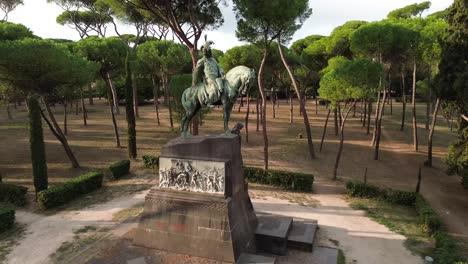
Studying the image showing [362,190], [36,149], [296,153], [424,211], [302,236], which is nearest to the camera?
[302,236]

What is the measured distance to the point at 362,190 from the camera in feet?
60.3

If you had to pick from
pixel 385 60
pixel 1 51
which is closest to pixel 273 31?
pixel 385 60

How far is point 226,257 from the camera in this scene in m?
10.3

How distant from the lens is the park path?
37.6 feet

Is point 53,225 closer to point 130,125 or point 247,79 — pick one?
point 247,79

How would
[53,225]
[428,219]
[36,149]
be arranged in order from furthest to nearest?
[36,149], [53,225], [428,219]

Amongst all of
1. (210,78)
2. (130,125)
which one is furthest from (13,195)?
(210,78)

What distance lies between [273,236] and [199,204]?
3143 millimetres

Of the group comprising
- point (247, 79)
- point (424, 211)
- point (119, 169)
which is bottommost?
point (424, 211)

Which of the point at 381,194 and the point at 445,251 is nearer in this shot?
the point at 445,251

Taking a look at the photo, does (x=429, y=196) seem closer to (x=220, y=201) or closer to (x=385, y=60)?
(x=385, y=60)

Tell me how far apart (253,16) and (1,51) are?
1565 cm

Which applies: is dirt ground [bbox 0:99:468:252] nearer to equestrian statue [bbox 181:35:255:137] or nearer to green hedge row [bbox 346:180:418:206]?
green hedge row [bbox 346:180:418:206]

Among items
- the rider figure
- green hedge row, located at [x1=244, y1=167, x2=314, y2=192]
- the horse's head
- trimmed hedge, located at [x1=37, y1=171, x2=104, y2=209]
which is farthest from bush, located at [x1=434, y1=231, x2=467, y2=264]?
trimmed hedge, located at [x1=37, y1=171, x2=104, y2=209]
